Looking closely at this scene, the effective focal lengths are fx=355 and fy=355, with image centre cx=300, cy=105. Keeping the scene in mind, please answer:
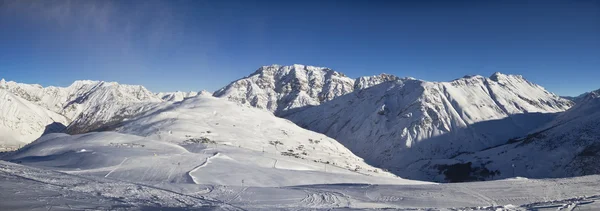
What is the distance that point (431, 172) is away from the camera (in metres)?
132

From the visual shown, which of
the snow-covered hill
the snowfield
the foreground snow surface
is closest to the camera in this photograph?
the foreground snow surface

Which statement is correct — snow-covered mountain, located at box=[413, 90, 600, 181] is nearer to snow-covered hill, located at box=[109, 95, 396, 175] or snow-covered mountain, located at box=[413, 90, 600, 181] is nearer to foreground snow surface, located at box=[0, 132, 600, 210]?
snow-covered hill, located at box=[109, 95, 396, 175]

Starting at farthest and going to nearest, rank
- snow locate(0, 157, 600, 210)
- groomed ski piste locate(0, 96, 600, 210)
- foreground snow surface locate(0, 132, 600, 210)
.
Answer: groomed ski piste locate(0, 96, 600, 210)
foreground snow surface locate(0, 132, 600, 210)
snow locate(0, 157, 600, 210)

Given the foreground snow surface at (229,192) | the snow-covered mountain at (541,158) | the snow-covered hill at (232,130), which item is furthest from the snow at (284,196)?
the snow-covered mountain at (541,158)

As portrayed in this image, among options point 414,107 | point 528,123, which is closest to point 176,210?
point 414,107

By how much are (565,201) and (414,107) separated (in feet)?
586

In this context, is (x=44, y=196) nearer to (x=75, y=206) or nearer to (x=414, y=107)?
(x=75, y=206)

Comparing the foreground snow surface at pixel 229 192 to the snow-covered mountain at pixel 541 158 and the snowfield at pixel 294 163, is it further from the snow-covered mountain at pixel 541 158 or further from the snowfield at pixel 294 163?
the snow-covered mountain at pixel 541 158

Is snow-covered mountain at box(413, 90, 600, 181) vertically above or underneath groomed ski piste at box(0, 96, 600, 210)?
above

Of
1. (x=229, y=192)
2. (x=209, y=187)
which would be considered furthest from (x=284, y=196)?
(x=209, y=187)

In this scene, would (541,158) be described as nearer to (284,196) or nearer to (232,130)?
(232,130)

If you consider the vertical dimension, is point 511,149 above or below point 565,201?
above

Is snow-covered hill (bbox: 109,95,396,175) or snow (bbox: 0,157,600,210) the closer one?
snow (bbox: 0,157,600,210)

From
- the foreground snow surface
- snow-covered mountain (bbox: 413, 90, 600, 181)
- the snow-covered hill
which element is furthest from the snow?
snow-covered mountain (bbox: 413, 90, 600, 181)
